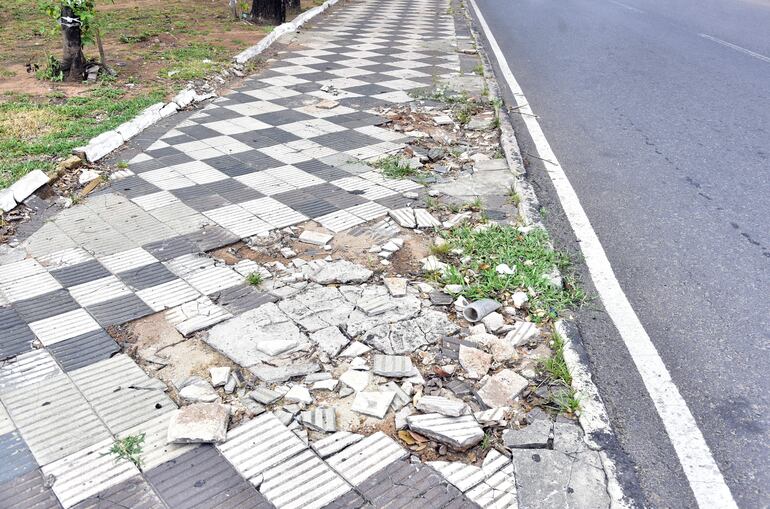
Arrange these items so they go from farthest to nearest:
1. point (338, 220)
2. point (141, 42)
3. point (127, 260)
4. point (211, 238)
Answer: point (141, 42) < point (338, 220) < point (211, 238) < point (127, 260)

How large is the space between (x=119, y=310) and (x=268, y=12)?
10147mm

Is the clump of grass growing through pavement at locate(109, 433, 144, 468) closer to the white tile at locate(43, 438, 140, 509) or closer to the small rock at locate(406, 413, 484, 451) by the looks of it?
the white tile at locate(43, 438, 140, 509)

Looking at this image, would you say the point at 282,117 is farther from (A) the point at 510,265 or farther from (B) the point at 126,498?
(B) the point at 126,498

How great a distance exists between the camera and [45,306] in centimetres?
331

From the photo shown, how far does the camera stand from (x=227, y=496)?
2.20 m

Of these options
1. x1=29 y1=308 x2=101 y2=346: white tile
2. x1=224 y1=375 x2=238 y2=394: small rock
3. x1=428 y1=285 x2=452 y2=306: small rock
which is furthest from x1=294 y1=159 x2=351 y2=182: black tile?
x1=224 y1=375 x2=238 y2=394: small rock

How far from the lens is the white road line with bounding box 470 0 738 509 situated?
227 cm

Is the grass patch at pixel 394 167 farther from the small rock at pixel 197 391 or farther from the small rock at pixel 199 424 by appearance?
the small rock at pixel 199 424

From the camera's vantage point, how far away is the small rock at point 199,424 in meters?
2.40

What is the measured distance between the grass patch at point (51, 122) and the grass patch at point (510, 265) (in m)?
3.43

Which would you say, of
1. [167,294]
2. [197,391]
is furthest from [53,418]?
[167,294]

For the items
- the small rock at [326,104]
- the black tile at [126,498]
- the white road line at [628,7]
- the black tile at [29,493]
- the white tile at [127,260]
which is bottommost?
the black tile at [29,493]

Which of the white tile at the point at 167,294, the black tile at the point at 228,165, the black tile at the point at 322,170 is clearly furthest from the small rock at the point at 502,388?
the black tile at the point at 228,165

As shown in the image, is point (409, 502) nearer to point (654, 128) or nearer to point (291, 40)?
point (654, 128)
